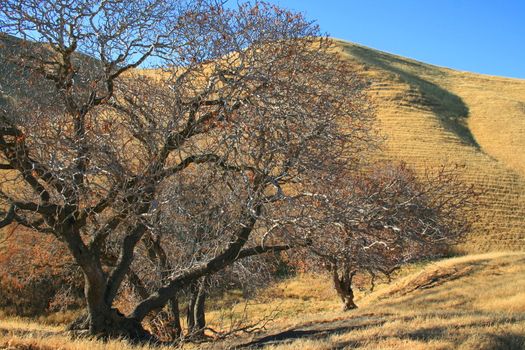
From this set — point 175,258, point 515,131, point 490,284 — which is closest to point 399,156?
point 515,131

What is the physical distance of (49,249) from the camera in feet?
41.3

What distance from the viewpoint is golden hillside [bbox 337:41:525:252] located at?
39.8 m

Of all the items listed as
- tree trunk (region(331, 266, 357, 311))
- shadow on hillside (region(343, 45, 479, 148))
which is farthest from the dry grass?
shadow on hillside (region(343, 45, 479, 148))

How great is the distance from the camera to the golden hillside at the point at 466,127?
1566 inches

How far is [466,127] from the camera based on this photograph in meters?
61.6

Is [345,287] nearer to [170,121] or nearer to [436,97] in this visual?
[170,121]

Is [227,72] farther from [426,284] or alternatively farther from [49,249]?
[426,284]

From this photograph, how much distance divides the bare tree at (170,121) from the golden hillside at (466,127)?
849 inches

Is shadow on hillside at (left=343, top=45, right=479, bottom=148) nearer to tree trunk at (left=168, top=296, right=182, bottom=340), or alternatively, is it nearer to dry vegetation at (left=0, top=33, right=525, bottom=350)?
dry vegetation at (left=0, top=33, right=525, bottom=350)

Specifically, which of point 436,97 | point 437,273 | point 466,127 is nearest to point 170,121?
point 437,273

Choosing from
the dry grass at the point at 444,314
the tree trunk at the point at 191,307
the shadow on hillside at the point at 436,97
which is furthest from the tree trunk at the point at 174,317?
the shadow on hillside at the point at 436,97

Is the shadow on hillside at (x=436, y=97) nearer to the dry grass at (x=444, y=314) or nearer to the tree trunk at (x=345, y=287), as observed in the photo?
the dry grass at (x=444, y=314)

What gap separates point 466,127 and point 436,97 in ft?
27.9

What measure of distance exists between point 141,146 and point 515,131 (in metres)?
59.3
